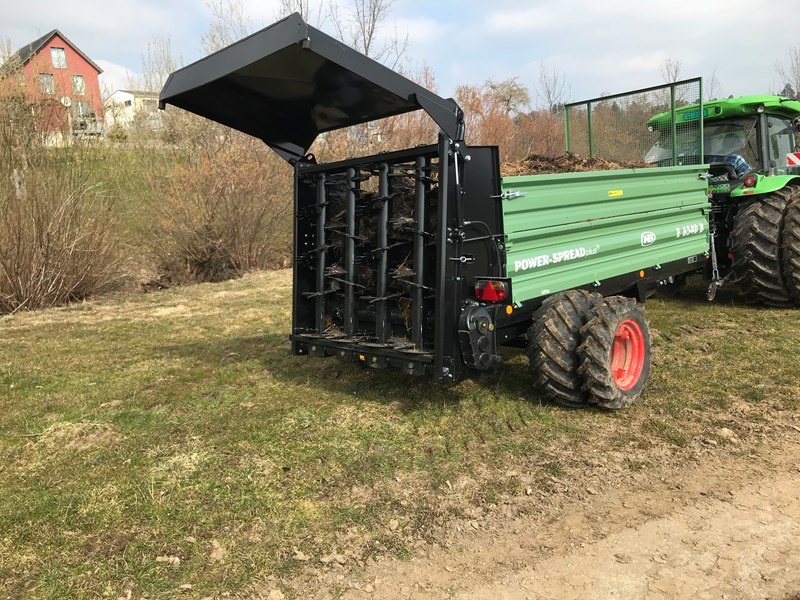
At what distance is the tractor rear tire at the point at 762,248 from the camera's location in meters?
6.25

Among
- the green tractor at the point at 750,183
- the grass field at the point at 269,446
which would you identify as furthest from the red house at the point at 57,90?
the green tractor at the point at 750,183

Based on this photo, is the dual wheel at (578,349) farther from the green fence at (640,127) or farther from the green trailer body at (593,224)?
the green fence at (640,127)

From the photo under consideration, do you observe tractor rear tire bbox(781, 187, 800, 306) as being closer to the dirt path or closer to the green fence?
the green fence

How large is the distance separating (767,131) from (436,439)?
593 centimetres

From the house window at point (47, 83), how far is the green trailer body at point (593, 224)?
7792mm

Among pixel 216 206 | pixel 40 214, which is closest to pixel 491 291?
pixel 40 214

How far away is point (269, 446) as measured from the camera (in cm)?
360

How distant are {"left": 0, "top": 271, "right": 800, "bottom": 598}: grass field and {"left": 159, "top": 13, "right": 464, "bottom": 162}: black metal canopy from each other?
192 cm

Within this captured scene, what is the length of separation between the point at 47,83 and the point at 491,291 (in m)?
8.15

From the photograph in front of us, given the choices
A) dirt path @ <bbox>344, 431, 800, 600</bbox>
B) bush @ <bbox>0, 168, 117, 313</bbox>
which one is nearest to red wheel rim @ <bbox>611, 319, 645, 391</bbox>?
dirt path @ <bbox>344, 431, 800, 600</bbox>

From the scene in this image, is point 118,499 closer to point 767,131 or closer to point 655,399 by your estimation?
point 655,399

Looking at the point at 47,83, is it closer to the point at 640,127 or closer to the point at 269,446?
the point at 269,446

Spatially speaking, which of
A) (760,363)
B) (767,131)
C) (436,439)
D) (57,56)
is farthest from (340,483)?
(57,56)

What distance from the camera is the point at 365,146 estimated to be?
45.4 ft
